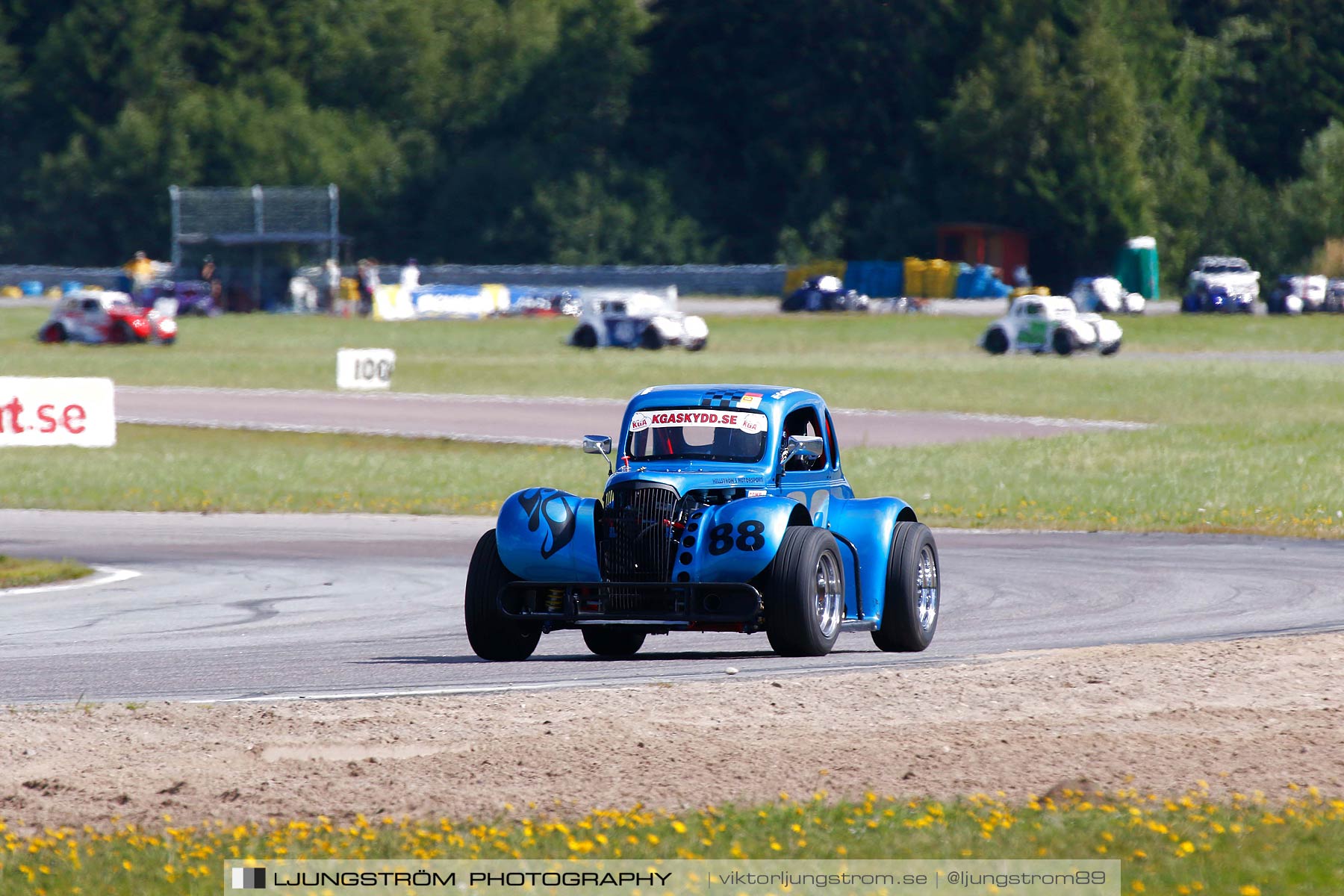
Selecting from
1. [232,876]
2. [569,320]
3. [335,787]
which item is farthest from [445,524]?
[569,320]

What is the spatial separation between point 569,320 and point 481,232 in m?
34.0

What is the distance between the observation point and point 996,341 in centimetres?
5334

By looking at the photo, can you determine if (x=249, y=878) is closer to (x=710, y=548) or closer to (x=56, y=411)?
(x=710, y=548)

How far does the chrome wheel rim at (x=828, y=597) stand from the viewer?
1143cm

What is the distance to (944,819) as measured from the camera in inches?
297

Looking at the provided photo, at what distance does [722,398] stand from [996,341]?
42.1 m

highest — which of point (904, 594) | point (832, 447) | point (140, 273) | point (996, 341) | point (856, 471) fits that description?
point (832, 447)

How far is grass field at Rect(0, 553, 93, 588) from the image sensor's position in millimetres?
16312

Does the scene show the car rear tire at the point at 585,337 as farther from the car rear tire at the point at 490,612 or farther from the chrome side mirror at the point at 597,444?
the car rear tire at the point at 490,612

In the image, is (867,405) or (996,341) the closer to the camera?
(867,405)

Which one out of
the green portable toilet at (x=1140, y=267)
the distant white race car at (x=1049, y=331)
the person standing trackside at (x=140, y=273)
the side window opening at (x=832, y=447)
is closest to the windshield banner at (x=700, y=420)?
the side window opening at (x=832, y=447)

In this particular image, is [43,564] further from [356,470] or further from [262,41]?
[262,41]

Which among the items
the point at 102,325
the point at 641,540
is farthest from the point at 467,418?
the point at 102,325

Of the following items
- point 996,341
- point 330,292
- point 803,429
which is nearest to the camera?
point 803,429
